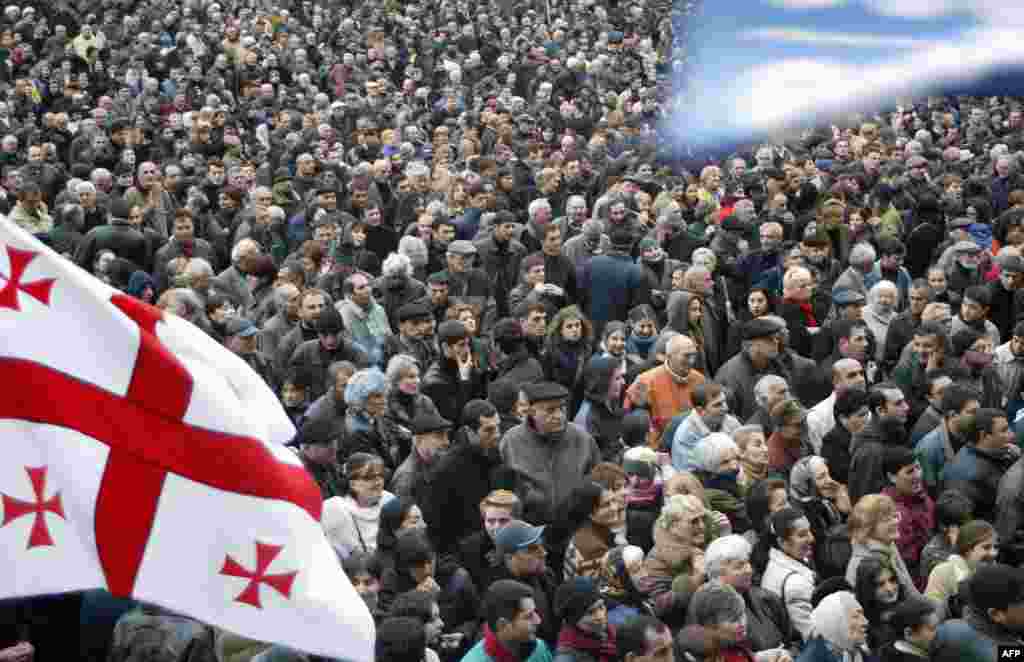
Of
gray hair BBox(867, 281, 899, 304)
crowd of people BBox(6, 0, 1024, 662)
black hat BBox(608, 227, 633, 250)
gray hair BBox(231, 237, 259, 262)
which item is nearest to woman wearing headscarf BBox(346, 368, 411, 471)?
crowd of people BBox(6, 0, 1024, 662)

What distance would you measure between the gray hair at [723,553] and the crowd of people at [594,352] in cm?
2

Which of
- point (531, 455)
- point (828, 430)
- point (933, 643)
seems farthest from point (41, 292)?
point (828, 430)

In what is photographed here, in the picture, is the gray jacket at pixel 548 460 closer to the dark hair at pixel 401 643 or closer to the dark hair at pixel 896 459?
the dark hair at pixel 896 459

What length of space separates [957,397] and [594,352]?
120 inches

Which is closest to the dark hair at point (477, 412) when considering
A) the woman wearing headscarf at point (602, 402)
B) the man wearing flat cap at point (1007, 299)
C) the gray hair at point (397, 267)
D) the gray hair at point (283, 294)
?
the woman wearing headscarf at point (602, 402)

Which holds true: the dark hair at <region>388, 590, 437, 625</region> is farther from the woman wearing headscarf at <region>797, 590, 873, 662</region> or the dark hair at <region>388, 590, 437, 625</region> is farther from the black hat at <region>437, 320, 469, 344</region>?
the black hat at <region>437, 320, 469, 344</region>

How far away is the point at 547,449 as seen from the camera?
8359 mm

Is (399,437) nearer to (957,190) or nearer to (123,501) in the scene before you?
(123,501)

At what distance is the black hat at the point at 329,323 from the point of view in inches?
387

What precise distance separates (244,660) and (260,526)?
6.78 feet

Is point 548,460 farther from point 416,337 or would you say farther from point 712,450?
point 416,337

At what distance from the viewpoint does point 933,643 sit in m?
6.59

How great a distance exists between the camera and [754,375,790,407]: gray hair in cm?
910

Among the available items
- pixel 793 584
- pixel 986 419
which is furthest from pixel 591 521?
pixel 986 419
